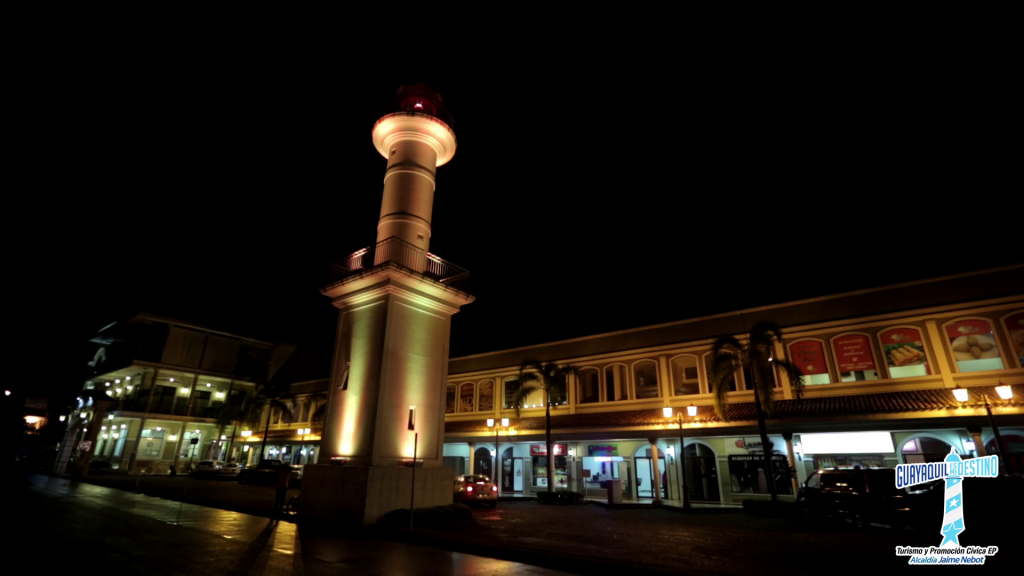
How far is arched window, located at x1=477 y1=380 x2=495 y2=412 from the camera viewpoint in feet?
96.3

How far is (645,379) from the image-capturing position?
24.2m

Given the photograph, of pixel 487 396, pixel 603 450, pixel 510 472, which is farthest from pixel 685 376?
pixel 487 396

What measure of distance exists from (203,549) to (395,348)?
21.7ft

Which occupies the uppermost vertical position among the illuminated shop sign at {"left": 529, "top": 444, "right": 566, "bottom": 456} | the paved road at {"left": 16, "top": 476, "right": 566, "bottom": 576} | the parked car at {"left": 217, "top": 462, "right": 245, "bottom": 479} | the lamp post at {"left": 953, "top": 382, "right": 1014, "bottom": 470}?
the lamp post at {"left": 953, "top": 382, "right": 1014, "bottom": 470}

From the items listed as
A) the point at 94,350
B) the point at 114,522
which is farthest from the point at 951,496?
the point at 94,350

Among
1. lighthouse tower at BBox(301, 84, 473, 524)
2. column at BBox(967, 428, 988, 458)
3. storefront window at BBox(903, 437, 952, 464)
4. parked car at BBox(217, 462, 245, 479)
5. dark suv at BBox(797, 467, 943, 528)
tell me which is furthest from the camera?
parked car at BBox(217, 462, 245, 479)

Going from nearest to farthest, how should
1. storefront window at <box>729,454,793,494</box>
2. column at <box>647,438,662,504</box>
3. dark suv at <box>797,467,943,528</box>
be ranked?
dark suv at <box>797,467,943,528</box> < storefront window at <box>729,454,793,494</box> < column at <box>647,438,662,504</box>

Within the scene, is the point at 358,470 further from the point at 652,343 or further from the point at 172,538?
the point at 652,343

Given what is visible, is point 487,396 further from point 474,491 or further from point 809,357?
point 809,357

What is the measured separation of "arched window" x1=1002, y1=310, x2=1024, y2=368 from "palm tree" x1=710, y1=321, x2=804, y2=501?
265 inches

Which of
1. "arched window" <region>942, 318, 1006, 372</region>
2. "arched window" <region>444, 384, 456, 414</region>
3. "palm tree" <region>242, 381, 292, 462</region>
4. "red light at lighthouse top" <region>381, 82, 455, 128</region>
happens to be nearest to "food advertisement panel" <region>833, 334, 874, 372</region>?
"arched window" <region>942, 318, 1006, 372</region>

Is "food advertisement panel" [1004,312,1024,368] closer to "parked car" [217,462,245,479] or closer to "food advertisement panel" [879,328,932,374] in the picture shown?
"food advertisement panel" [879,328,932,374]

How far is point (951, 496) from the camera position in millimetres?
10984

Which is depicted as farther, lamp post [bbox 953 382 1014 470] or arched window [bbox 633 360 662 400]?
arched window [bbox 633 360 662 400]
